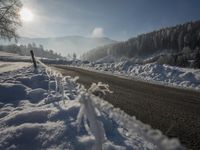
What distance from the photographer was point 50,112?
6629mm

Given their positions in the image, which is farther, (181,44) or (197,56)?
(181,44)

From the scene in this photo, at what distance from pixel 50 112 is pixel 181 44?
139629 mm

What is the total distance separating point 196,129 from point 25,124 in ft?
14.7

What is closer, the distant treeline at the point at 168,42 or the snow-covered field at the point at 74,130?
the snow-covered field at the point at 74,130

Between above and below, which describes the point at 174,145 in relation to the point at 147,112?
above

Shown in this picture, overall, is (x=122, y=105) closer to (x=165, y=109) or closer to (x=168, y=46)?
(x=165, y=109)

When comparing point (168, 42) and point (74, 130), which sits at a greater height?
point (168, 42)

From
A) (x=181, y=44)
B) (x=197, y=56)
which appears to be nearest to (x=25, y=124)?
(x=197, y=56)

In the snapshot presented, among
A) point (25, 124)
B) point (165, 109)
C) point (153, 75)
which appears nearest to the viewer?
point (25, 124)

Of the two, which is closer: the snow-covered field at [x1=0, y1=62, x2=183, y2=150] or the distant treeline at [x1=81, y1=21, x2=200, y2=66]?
the snow-covered field at [x1=0, y1=62, x2=183, y2=150]

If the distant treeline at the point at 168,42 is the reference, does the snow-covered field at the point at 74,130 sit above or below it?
below

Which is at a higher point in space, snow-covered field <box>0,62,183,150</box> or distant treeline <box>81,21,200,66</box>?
distant treeline <box>81,21,200,66</box>

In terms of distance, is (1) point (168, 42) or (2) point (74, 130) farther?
(1) point (168, 42)

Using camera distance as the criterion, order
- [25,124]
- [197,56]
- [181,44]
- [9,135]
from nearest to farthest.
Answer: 1. [9,135]
2. [25,124]
3. [197,56]
4. [181,44]
